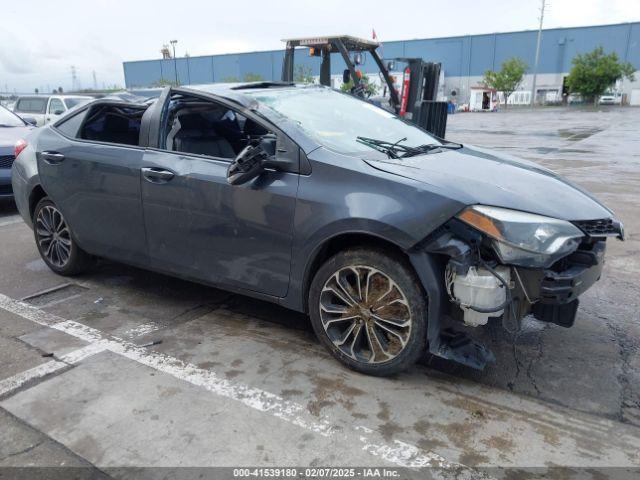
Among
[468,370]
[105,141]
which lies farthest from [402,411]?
[105,141]

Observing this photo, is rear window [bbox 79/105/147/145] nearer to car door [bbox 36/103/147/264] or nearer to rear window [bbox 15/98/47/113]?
car door [bbox 36/103/147/264]

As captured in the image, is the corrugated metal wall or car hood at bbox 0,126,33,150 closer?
car hood at bbox 0,126,33,150

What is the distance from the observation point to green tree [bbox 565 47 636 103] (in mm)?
55406

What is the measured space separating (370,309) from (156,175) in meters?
1.76

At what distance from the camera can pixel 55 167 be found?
14.3 feet

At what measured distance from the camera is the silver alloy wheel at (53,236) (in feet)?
15.0

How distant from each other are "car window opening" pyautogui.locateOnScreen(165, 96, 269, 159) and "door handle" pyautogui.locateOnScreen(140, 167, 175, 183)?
0.20 m

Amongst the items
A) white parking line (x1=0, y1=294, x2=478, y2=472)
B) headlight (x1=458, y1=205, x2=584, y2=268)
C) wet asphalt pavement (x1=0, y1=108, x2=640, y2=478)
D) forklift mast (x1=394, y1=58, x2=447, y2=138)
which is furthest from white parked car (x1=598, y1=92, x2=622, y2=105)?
white parking line (x1=0, y1=294, x2=478, y2=472)

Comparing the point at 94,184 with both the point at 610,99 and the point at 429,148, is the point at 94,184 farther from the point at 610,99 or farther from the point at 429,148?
the point at 610,99

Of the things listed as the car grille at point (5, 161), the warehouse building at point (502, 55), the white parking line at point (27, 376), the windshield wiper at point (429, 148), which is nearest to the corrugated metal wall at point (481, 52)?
the warehouse building at point (502, 55)

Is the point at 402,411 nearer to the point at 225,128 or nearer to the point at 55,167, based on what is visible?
the point at 225,128

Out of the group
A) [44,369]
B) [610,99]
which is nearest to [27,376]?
[44,369]

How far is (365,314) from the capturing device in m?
3.04

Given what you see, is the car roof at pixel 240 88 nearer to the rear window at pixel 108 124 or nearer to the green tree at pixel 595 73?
the rear window at pixel 108 124
